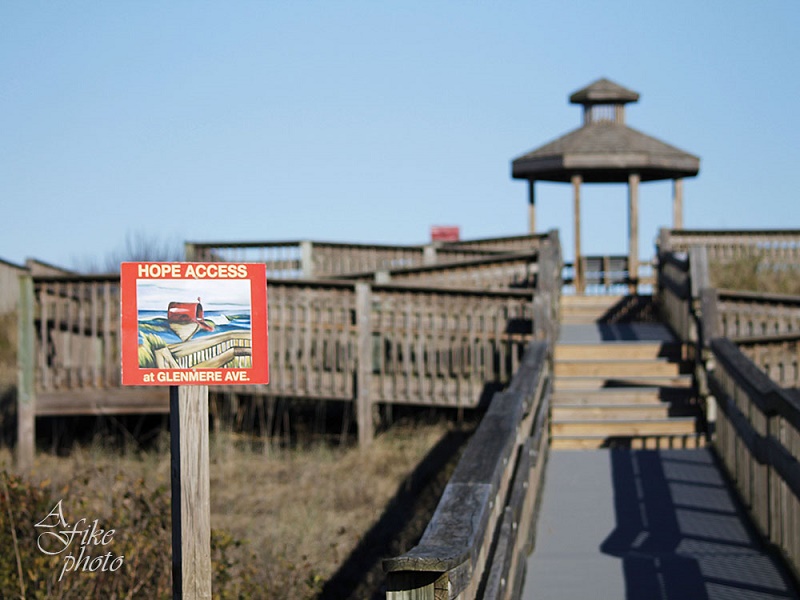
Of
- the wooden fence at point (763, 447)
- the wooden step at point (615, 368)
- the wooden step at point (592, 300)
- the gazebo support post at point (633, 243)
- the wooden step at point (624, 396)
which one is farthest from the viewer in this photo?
the gazebo support post at point (633, 243)

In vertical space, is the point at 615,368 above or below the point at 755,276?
below

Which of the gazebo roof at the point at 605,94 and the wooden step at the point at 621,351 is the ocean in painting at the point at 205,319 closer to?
the wooden step at the point at 621,351

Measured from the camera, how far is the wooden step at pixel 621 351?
12512 millimetres

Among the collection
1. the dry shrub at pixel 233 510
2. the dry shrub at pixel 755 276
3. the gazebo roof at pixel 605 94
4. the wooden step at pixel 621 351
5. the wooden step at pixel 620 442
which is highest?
the gazebo roof at pixel 605 94

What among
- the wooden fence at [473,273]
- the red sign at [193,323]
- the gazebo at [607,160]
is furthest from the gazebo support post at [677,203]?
→ the red sign at [193,323]

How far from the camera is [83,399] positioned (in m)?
13.6

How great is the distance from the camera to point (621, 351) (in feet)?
41.1

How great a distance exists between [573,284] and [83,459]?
14.8 metres

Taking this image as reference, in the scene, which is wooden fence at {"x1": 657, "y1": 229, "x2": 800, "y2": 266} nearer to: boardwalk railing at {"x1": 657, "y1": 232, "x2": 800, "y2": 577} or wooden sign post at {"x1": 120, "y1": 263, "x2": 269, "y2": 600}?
boardwalk railing at {"x1": 657, "y1": 232, "x2": 800, "y2": 577}

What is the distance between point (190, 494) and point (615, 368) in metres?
8.51

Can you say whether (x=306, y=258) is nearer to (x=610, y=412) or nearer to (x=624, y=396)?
(x=624, y=396)

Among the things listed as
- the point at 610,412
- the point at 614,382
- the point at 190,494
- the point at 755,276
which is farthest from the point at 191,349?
the point at 755,276

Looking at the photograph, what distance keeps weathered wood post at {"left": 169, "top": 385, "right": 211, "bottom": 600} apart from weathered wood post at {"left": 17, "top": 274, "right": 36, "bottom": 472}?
10.2 metres

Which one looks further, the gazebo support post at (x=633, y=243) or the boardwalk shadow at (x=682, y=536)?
the gazebo support post at (x=633, y=243)
